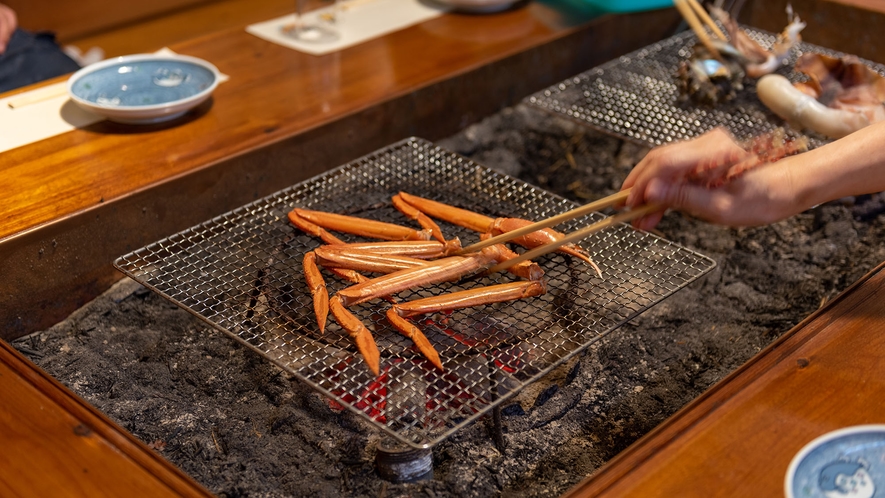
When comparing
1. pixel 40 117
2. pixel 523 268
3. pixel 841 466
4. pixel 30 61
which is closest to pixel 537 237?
pixel 523 268

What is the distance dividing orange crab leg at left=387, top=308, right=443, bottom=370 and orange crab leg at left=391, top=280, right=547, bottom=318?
22mm

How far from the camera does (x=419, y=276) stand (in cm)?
183

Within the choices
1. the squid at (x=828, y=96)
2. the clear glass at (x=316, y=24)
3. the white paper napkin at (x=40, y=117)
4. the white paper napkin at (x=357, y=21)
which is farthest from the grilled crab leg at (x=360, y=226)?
the squid at (x=828, y=96)

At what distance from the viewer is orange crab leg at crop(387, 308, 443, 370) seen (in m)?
1.65

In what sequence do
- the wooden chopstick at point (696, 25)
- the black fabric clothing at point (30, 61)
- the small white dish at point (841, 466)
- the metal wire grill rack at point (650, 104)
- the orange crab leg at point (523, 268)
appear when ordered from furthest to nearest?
the black fabric clothing at point (30, 61)
the wooden chopstick at point (696, 25)
the metal wire grill rack at point (650, 104)
the orange crab leg at point (523, 268)
the small white dish at point (841, 466)

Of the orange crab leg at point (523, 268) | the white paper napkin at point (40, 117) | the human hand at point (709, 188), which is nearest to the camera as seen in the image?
the human hand at point (709, 188)

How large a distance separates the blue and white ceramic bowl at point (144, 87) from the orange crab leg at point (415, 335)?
108 centimetres

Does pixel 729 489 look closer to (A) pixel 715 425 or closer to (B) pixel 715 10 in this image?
(A) pixel 715 425

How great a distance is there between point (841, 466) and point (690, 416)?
259 mm

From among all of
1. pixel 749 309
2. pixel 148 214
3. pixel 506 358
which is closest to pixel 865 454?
pixel 506 358

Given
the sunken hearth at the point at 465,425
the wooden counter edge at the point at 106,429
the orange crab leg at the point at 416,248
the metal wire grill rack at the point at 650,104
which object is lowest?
the sunken hearth at the point at 465,425

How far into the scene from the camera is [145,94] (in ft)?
8.21

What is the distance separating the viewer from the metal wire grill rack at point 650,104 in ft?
8.84

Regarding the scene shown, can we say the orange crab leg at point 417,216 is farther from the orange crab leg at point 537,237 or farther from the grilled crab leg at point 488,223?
the orange crab leg at point 537,237
